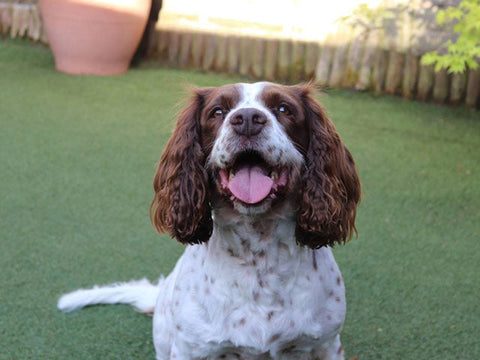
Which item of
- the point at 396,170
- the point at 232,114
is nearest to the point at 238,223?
the point at 232,114

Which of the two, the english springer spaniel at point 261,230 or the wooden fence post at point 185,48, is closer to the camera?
the english springer spaniel at point 261,230

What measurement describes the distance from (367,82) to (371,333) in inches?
166

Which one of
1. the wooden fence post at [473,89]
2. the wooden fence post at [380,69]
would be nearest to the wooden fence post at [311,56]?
the wooden fence post at [380,69]

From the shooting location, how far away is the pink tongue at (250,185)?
2.18 metres

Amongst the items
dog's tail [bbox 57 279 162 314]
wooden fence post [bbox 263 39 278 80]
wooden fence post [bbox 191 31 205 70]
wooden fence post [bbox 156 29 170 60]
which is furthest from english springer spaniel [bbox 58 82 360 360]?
wooden fence post [bbox 156 29 170 60]

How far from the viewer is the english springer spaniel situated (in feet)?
7.70

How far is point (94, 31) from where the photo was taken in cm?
719

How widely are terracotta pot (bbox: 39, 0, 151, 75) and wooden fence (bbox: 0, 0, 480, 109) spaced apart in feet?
2.09

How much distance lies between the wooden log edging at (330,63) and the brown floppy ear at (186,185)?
4306 mm

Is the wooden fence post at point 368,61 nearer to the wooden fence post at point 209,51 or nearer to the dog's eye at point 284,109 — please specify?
the wooden fence post at point 209,51

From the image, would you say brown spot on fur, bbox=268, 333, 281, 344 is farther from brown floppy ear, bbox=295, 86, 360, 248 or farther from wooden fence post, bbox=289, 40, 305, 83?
wooden fence post, bbox=289, 40, 305, 83

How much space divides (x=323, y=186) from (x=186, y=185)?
1.65ft

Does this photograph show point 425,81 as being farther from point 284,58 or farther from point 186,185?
point 186,185

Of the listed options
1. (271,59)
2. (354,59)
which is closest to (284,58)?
(271,59)
